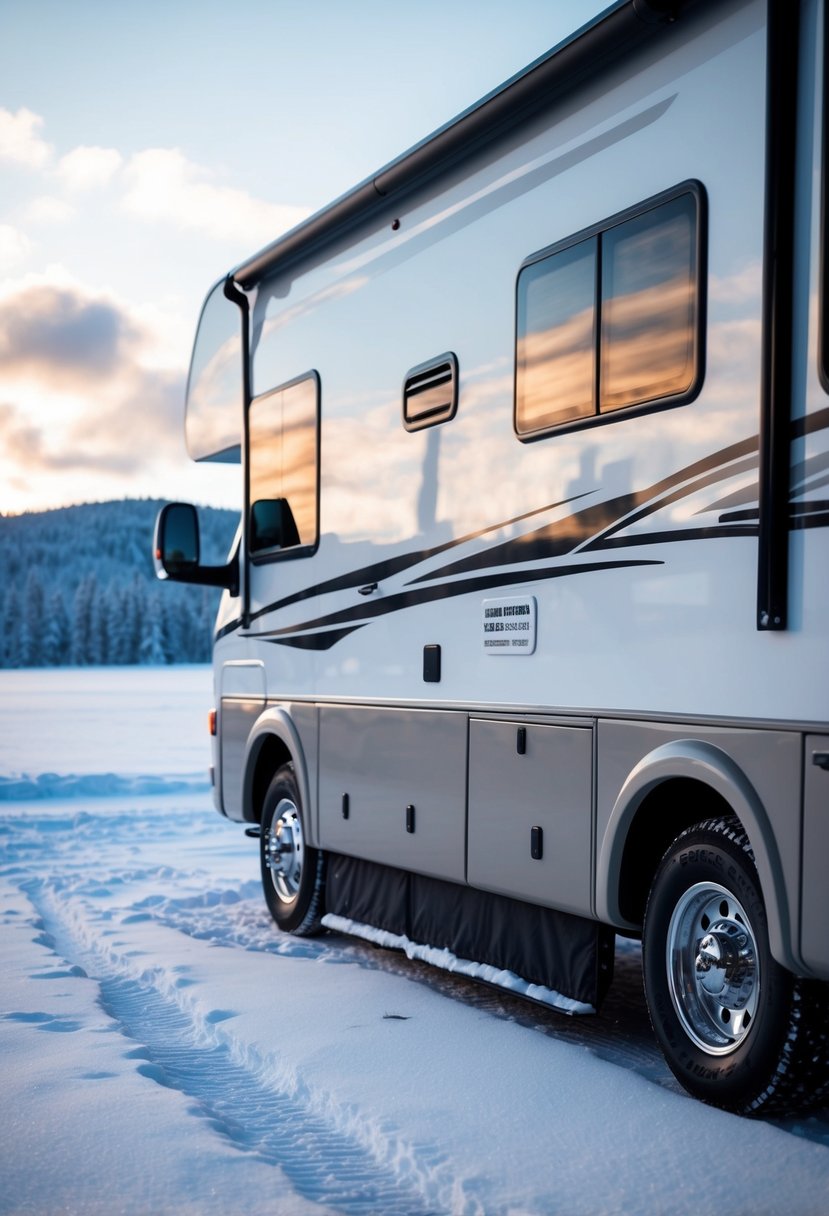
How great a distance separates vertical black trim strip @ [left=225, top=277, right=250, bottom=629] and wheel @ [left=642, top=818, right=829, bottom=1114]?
3.85 meters

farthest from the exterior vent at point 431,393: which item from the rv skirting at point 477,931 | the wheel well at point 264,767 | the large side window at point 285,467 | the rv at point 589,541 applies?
the wheel well at point 264,767

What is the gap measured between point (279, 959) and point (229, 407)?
3314mm

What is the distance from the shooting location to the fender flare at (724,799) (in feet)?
11.9

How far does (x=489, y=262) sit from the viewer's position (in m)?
5.33

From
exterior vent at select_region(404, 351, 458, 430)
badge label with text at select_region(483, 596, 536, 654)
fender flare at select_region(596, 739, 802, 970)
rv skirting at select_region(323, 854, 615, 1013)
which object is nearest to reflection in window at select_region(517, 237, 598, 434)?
exterior vent at select_region(404, 351, 458, 430)

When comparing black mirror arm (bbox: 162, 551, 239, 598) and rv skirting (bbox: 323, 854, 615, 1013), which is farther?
black mirror arm (bbox: 162, 551, 239, 598)

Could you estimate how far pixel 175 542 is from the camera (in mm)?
7434

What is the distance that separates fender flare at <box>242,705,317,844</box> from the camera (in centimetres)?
676

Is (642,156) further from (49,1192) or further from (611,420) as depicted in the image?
(49,1192)

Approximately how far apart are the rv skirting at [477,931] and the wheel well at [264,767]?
0.88 m

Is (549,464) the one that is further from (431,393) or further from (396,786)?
(396,786)

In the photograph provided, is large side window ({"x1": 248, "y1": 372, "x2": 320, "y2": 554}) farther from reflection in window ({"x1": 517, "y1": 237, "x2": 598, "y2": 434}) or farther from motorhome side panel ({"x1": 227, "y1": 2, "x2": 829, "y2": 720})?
reflection in window ({"x1": 517, "y1": 237, "x2": 598, "y2": 434})

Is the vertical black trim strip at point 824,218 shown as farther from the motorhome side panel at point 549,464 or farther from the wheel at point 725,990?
the wheel at point 725,990

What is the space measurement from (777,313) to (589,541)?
1138 mm
